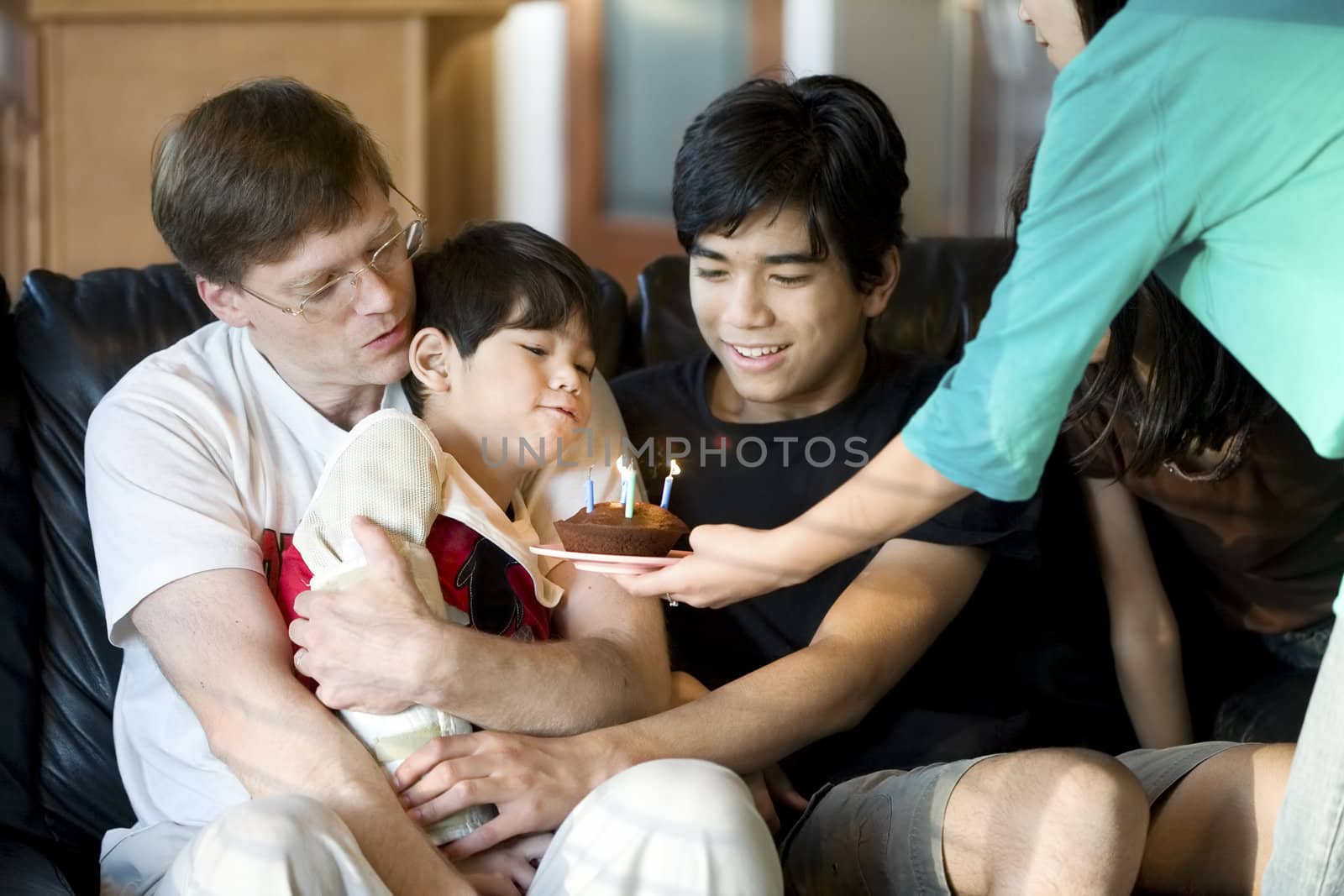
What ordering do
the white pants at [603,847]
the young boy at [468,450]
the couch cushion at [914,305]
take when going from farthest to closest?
the couch cushion at [914,305], the young boy at [468,450], the white pants at [603,847]

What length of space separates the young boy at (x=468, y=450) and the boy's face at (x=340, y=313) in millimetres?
Result: 42

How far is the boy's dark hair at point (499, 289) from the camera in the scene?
162cm

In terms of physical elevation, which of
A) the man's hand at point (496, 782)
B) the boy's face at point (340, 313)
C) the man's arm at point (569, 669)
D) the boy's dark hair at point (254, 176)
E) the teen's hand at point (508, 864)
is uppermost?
the boy's dark hair at point (254, 176)

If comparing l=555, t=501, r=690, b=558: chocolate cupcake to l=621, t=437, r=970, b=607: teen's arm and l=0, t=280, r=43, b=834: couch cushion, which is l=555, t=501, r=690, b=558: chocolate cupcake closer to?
l=621, t=437, r=970, b=607: teen's arm

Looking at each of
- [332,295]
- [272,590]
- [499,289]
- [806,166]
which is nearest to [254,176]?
[332,295]

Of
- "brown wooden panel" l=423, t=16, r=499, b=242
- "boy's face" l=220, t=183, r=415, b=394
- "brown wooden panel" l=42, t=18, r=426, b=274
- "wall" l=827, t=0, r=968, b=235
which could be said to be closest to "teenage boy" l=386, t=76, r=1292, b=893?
"boy's face" l=220, t=183, r=415, b=394

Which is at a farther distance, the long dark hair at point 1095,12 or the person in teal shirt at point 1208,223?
the long dark hair at point 1095,12

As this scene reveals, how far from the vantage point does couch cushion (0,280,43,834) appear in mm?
1707

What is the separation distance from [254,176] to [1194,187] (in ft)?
3.09

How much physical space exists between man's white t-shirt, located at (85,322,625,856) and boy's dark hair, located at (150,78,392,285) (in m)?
0.13

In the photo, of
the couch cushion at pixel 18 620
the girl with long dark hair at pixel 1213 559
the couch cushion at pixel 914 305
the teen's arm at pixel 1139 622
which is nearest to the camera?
the couch cushion at pixel 18 620

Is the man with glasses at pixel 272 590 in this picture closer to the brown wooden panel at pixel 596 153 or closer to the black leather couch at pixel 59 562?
the black leather couch at pixel 59 562

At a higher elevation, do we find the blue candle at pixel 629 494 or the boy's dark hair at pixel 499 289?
the boy's dark hair at pixel 499 289

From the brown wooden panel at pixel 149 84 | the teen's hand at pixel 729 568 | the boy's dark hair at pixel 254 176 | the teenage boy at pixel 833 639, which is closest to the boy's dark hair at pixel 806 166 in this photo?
the teenage boy at pixel 833 639
